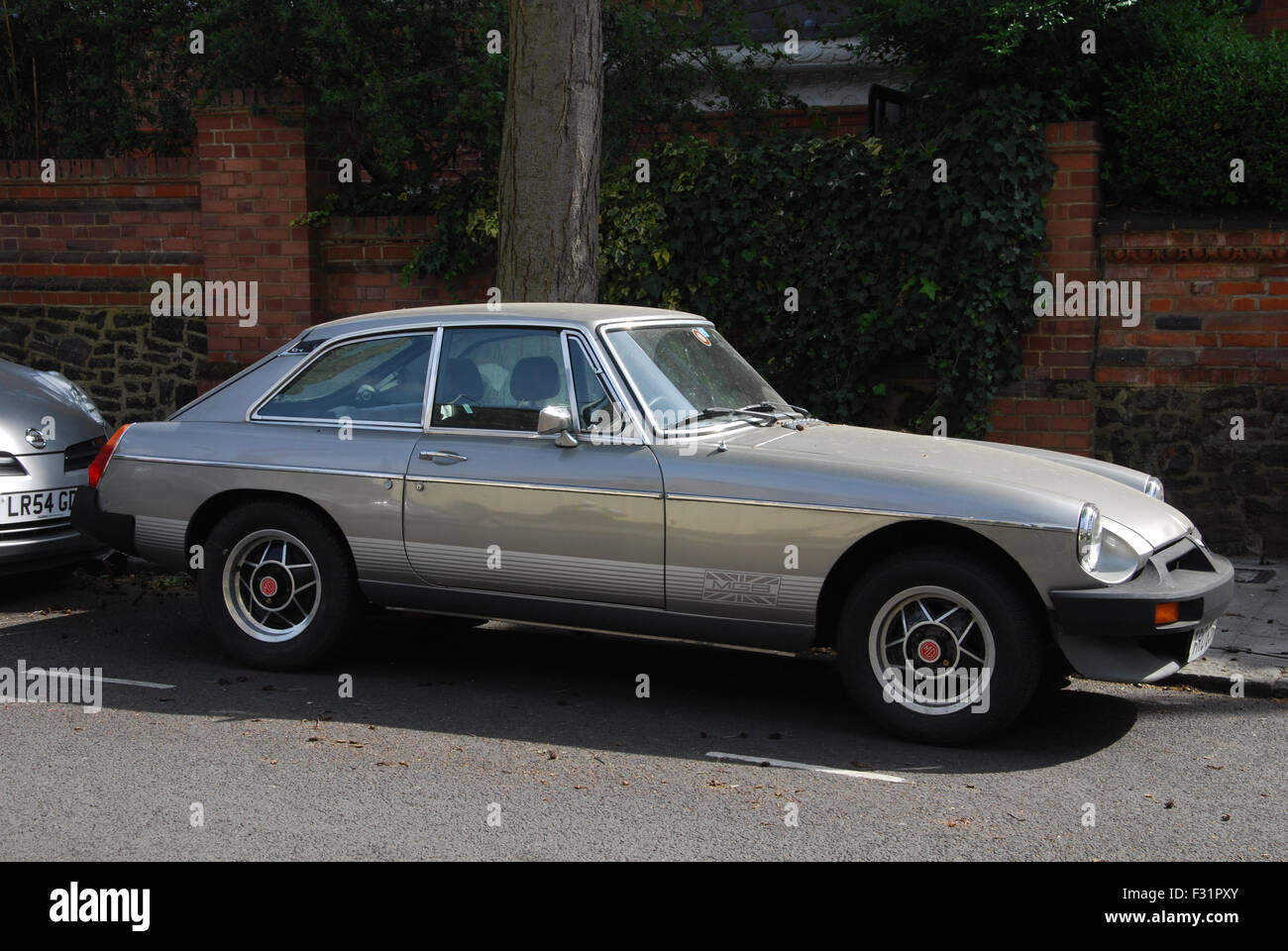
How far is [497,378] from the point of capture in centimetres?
602

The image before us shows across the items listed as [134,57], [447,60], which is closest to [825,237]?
[447,60]

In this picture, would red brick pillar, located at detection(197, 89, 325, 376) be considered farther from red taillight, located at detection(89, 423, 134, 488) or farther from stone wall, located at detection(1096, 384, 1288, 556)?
stone wall, located at detection(1096, 384, 1288, 556)

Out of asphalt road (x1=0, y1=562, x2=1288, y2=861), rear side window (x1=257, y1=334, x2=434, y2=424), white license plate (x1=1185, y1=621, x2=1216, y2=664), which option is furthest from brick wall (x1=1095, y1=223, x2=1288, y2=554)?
rear side window (x1=257, y1=334, x2=434, y2=424)

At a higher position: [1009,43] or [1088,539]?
[1009,43]

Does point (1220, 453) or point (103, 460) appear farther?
point (1220, 453)

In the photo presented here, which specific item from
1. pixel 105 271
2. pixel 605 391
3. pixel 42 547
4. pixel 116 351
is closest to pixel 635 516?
pixel 605 391

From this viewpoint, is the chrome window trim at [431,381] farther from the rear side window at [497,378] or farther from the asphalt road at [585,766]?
the asphalt road at [585,766]

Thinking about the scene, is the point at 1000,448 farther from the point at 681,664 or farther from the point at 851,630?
the point at 681,664

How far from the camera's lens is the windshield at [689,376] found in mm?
5773

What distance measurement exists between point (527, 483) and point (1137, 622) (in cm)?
246

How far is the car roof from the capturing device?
19.7 feet

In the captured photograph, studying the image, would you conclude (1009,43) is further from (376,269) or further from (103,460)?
(103,460)

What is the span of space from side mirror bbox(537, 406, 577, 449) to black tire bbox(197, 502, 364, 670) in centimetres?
119

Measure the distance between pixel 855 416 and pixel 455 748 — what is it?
5216 millimetres
